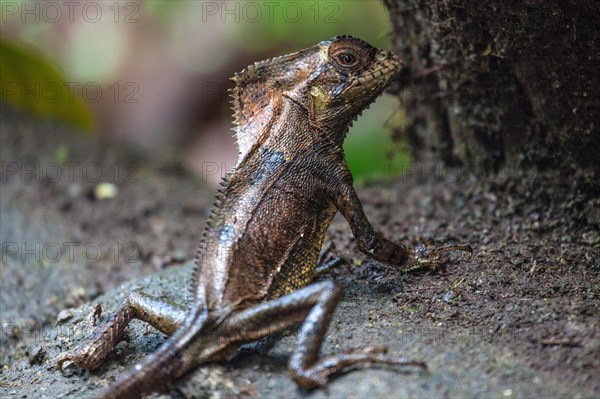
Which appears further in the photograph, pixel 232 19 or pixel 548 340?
pixel 232 19

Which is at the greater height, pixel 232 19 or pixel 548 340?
pixel 232 19

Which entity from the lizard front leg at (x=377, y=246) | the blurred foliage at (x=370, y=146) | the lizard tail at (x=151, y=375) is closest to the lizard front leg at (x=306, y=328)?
the lizard tail at (x=151, y=375)

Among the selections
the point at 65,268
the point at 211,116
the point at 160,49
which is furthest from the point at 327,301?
the point at 160,49

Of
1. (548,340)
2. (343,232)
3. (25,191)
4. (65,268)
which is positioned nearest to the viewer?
(548,340)

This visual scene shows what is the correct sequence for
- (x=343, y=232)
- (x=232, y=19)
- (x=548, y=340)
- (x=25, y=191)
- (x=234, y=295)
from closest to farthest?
(x=548, y=340) → (x=234, y=295) → (x=343, y=232) → (x=25, y=191) → (x=232, y=19)

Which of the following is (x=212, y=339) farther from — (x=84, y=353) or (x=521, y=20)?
(x=521, y=20)

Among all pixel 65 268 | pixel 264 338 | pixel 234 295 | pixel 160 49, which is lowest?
pixel 65 268
